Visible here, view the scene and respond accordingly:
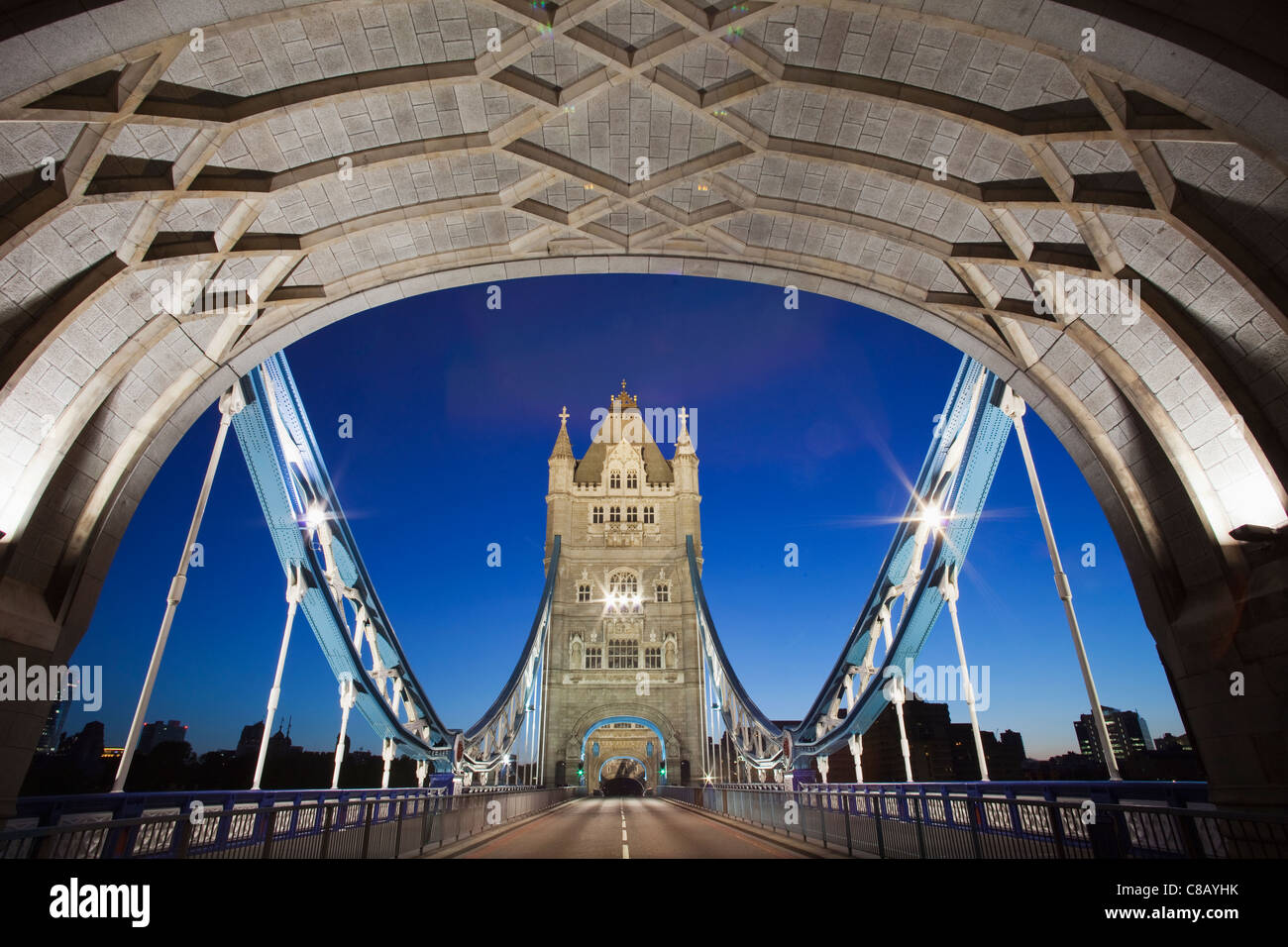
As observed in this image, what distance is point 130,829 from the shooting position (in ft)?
18.6

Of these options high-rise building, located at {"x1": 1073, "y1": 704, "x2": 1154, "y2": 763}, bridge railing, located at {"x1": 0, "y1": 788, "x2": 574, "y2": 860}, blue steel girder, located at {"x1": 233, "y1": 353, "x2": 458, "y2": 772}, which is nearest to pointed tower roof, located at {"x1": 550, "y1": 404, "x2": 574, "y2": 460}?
blue steel girder, located at {"x1": 233, "y1": 353, "x2": 458, "y2": 772}

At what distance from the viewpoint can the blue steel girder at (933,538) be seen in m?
18.4

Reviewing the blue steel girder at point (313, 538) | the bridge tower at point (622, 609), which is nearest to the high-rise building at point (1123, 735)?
the bridge tower at point (622, 609)

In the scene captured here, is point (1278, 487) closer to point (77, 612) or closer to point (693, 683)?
point (77, 612)

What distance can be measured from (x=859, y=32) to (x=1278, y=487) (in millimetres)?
7743

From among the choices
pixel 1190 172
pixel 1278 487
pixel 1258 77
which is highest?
pixel 1190 172

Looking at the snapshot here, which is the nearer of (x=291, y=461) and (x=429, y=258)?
(x=429, y=258)

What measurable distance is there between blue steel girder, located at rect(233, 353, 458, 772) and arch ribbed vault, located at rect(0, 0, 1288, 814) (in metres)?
5.07

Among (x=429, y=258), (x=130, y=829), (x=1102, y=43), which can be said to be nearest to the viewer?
(x=130, y=829)

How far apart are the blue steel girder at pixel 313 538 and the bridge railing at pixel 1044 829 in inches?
548

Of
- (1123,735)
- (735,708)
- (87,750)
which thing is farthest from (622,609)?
(1123,735)

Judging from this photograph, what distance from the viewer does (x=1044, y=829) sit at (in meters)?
6.66
